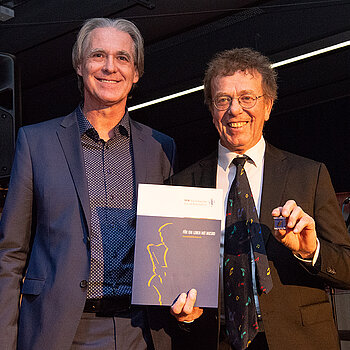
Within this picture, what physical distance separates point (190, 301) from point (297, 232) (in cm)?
40

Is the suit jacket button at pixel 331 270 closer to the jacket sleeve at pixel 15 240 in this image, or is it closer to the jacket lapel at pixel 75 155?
the jacket lapel at pixel 75 155

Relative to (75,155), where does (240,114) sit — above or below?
above

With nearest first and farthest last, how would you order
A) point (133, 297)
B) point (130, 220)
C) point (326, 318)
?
point (133, 297) → point (326, 318) → point (130, 220)

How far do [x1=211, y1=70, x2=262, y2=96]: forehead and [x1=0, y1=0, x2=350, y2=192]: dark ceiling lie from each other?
5.47 ft

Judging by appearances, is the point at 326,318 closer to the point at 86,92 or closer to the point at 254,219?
the point at 254,219

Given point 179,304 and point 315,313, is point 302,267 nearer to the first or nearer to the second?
point 315,313

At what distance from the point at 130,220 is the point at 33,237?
37 centimetres

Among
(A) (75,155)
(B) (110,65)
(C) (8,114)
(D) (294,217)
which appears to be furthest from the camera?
(C) (8,114)

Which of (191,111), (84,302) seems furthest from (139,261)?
(191,111)

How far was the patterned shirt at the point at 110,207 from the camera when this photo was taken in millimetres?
1808

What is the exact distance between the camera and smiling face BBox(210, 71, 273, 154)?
6.73ft

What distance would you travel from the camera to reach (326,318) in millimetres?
1790

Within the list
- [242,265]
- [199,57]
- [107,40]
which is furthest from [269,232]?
[199,57]

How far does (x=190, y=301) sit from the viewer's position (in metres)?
1.65
